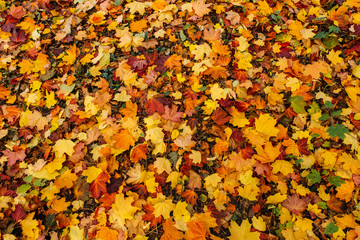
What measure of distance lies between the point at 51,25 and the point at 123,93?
1.62m

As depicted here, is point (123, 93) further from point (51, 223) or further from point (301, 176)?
point (301, 176)

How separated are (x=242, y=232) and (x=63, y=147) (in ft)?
6.16

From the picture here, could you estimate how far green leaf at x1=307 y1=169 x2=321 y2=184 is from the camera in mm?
1980

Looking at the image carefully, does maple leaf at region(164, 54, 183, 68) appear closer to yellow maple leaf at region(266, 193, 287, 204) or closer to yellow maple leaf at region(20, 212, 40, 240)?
yellow maple leaf at region(266, 193, 287, 204)

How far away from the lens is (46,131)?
2.38 meters

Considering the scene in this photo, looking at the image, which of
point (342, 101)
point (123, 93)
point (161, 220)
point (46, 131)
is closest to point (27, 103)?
point (46, 131)

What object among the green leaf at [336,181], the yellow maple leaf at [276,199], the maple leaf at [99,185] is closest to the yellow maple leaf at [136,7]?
the maple leaf at [99,185]

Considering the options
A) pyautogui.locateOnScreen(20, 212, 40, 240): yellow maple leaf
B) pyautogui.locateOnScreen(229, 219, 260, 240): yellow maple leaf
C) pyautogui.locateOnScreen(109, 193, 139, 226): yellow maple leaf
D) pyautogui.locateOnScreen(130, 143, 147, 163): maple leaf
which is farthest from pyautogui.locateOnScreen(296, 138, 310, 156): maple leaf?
pyautogui.locateOnScreen(20, 212, 40, 240): yellow maple leaf

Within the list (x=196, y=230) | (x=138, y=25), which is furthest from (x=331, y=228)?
(x=138, y=25)

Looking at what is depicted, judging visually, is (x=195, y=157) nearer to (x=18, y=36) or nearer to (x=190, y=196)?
(x=190, y=196)

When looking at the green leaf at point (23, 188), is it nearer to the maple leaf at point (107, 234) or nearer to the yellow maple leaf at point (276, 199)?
the maple leaf at point (107, 234)

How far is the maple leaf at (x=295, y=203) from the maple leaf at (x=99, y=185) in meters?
1.62

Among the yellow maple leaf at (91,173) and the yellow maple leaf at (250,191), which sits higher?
the yellow maple leaf at (250,191)

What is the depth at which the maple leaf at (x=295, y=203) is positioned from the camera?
1.90 metres
